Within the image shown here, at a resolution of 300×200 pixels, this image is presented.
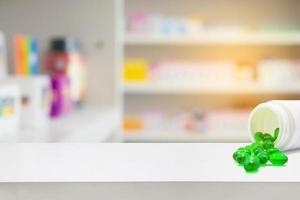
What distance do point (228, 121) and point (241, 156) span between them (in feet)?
9.72

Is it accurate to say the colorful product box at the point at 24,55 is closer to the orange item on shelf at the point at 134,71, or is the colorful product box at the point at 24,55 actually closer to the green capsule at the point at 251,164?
the orange item on shelf at the point at 134,71

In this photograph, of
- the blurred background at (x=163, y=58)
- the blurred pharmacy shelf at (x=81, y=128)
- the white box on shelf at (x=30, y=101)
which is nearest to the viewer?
the blurred pharmacy shelf at (x=81, y=128)

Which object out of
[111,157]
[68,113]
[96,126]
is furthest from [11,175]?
[68,113]

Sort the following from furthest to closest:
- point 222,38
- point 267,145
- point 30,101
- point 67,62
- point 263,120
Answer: point 222,38 → point 67,62 → point 30,101 → point 263,120 → point 267,145

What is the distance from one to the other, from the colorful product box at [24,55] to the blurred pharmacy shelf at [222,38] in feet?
3.17

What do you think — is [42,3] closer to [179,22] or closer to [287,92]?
[179,22]

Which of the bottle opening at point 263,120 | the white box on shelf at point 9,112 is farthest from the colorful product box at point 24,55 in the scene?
the bottle opening at point 263,120

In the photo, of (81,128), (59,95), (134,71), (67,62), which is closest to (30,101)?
(81,128)

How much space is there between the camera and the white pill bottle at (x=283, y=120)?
901 mm

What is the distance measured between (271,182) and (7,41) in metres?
2.89

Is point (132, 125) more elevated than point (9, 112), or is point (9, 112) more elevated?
point (9, 112)

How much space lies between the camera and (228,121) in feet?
12.2

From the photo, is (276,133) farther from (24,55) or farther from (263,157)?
(24,55)

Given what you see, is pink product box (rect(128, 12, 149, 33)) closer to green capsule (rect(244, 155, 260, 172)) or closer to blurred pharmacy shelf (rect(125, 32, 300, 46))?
blurred pharmacy shelf (rect(125, 32, 300, 46))
